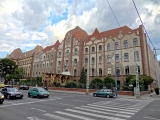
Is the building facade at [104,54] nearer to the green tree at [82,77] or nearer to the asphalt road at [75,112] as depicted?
the green tree at [82,77]

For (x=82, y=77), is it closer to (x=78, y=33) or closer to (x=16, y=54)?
(x=78, y=33)

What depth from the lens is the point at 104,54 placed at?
42.9m

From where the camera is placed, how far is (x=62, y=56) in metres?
53.5

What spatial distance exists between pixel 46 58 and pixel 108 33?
2974 cm

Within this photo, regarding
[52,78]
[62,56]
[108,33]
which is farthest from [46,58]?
[108,33]

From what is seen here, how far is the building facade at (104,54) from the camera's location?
122 feet

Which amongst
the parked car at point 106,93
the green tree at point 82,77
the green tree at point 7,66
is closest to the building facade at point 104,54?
the green tree at point 82,77

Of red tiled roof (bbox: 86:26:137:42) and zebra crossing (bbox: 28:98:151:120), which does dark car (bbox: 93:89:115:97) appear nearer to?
zebra crossing (bbox: 28:98:151:120)

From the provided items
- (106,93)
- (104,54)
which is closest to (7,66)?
(104,54)

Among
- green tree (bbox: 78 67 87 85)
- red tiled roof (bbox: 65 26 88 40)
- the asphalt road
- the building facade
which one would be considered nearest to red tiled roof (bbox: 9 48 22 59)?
the building facade

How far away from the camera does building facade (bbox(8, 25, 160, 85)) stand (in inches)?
1460

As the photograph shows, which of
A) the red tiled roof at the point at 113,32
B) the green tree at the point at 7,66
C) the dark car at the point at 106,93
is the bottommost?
the dark car at the point at 106,93

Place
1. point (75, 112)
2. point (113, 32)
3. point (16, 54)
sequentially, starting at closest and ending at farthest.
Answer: point (75, 112), point (113, 32), point (16, 54)

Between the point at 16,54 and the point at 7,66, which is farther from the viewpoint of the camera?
the point at 16,54
